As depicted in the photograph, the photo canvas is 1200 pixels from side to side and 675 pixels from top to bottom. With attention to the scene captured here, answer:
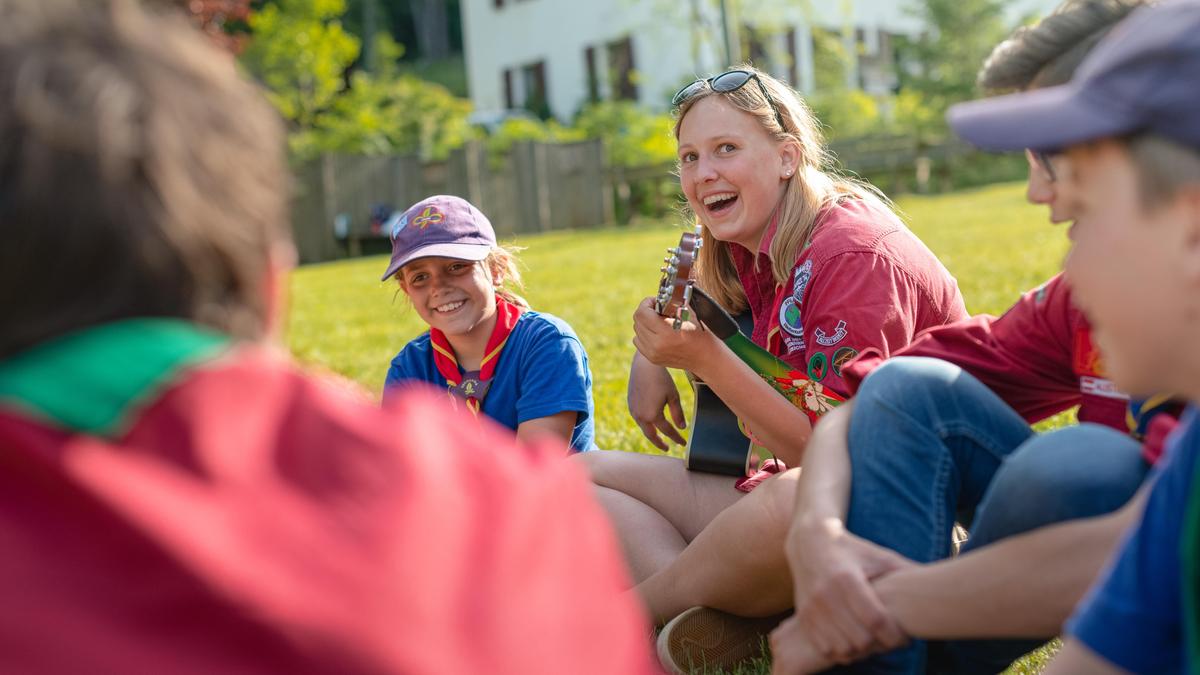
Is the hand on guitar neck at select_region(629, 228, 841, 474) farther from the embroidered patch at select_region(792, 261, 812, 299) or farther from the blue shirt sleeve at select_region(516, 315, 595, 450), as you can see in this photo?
the blue shirt sleeve at select_region(516, 315, 595, 450)

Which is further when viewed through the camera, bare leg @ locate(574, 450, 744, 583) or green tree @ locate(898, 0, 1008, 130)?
green tree @ locate(898, 0, 1008, 130)

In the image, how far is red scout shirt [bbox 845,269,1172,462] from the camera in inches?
96.3

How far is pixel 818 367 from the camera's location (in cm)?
305

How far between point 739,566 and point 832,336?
0.59m

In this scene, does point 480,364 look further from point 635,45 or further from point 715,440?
point 635,45

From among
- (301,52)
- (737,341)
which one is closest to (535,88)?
(301,52)

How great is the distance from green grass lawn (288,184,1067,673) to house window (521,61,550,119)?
16314 millimetres

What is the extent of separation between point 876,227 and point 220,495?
2.34m

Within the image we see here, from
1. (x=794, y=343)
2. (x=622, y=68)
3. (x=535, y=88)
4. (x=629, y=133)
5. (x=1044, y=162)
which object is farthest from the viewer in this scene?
(x=535, y=88)

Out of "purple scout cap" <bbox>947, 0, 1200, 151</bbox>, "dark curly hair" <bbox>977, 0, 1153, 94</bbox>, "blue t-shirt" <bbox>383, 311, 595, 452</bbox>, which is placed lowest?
"blue t-shirt" <bbox>383, 311, 595, 452</bbox>

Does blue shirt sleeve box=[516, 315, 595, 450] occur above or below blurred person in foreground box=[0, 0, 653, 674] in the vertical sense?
below

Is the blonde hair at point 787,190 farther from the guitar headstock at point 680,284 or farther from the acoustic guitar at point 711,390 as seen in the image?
the guitar headstock at point 680,284

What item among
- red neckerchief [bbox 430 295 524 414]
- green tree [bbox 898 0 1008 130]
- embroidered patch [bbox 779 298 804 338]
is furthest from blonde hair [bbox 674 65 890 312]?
green tree [bbox 898 0 1008 130]

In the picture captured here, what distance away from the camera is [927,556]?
2.26m
